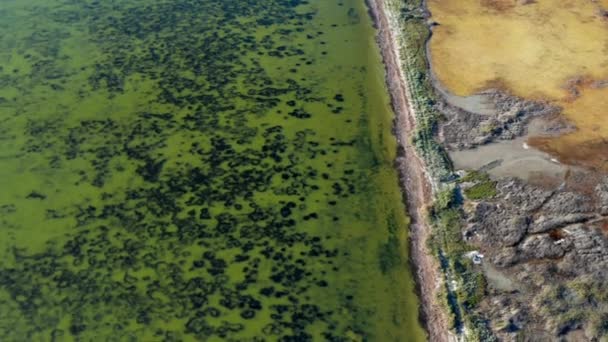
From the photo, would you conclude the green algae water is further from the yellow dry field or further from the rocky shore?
the yellow dry field

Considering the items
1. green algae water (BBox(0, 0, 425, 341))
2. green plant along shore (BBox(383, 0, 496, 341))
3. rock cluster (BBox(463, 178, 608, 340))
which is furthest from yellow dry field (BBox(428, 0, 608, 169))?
green algae water (BBox(0, 0, 425, 341))

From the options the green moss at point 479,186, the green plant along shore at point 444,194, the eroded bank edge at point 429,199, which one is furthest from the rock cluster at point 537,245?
the eroded bank edge at point 429,199

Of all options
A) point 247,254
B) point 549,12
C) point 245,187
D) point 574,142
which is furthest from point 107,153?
point 549,12

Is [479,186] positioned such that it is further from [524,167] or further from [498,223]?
[524,167]

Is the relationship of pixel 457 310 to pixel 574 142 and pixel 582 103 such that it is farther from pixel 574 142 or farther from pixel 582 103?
pixel 582 103

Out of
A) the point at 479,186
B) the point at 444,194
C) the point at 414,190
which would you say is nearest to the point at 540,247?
the point at 479,186

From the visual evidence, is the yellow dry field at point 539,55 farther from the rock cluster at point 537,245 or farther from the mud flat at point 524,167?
the rock cluster at point 537,245

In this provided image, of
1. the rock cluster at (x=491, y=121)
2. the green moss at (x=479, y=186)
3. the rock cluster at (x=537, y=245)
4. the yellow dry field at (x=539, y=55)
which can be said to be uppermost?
the yellow dry field at (x=539, y=55)
